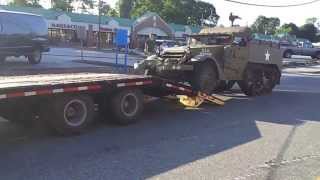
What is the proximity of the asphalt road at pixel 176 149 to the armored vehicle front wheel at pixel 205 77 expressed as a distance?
1375mm

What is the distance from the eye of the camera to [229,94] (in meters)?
17.3

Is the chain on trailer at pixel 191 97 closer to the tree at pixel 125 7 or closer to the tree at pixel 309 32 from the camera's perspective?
the tree at pixel 125 7

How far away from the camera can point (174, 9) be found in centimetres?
11312

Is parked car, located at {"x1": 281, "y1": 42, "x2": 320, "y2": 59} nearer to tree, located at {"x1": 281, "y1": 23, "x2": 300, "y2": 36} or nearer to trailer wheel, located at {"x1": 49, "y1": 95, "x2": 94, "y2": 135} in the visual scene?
trailer wheel, located at {"x1": 49, "y1": 95, "x2": 94, "y2": 135}

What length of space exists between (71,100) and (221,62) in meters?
6.72

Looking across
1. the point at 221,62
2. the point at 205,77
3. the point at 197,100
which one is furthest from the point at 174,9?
the point at 197,100

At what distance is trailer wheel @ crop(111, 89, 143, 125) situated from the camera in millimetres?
10750

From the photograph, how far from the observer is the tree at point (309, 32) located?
419ft

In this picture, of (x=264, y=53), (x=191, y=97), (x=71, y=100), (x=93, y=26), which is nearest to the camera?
(x=71, y=100)

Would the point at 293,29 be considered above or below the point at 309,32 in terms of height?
above

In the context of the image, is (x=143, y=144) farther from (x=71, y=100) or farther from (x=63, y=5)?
(x=63, y=5)

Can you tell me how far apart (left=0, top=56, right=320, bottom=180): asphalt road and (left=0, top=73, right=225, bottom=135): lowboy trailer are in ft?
0.83

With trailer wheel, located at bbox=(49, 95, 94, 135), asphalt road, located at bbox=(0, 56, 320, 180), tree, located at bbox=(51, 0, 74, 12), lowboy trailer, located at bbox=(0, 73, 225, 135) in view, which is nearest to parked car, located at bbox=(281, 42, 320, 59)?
asphalt road, located at bbox=(0, 56, 320, 180)

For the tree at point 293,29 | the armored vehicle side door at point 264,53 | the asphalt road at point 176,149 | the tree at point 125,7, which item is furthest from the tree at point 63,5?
the asphalt road at point 176,149
